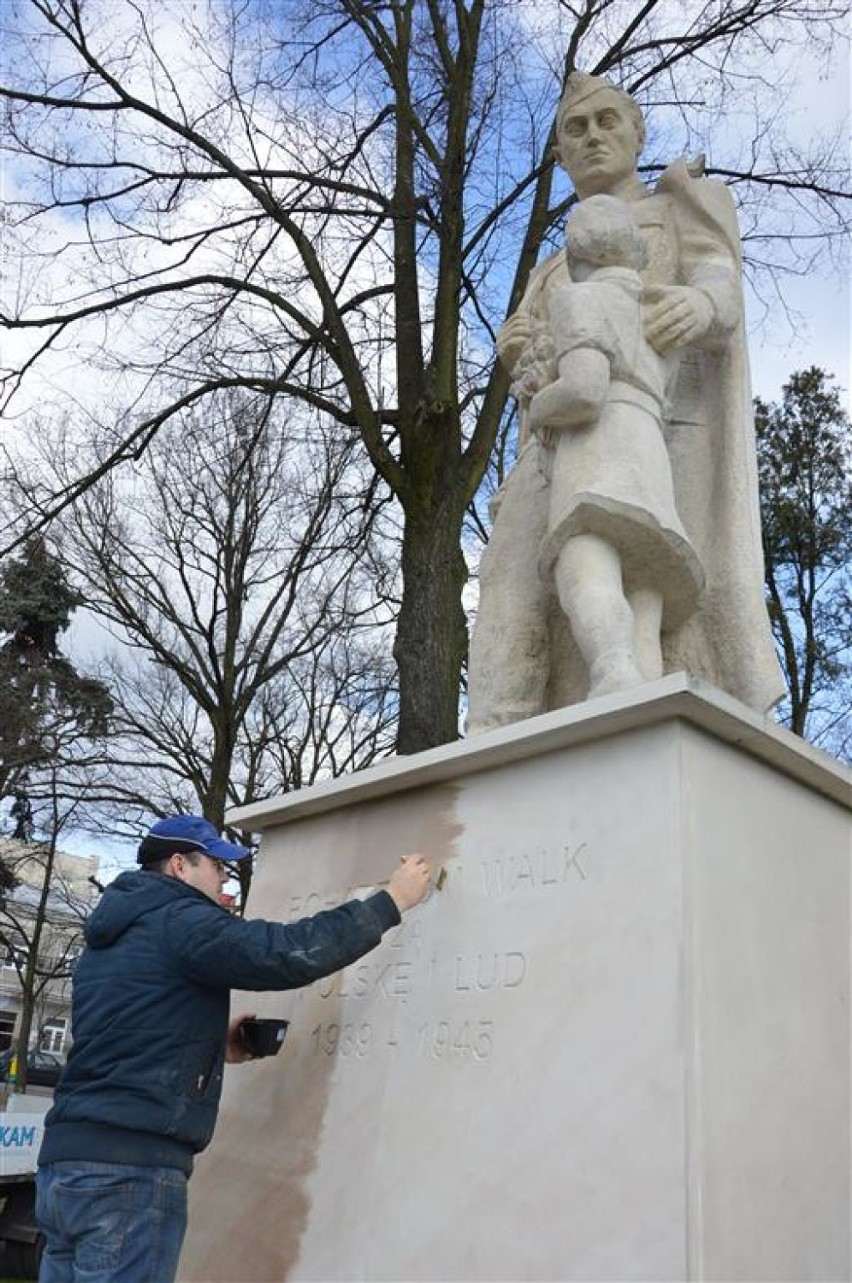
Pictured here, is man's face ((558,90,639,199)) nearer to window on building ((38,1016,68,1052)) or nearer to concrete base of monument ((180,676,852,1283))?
concrete base of monument ((180,676,852,1283))

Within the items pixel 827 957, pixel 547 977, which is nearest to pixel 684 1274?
pixel 547 977

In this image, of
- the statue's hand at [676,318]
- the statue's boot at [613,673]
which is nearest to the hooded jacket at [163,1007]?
the statue's boot at [613,673]

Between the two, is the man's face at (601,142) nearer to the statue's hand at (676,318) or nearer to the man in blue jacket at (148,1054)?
the statue's hand at (676,318)

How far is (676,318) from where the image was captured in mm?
3762

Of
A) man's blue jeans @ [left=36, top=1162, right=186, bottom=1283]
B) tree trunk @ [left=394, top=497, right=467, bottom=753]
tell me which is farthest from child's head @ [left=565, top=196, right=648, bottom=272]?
tree trunk @ [left=394, top=497, right=467, bottom=753]

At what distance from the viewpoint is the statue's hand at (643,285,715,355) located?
3762 millimetres

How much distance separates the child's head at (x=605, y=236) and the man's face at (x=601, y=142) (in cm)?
54

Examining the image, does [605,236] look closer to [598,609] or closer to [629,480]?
[629,480]

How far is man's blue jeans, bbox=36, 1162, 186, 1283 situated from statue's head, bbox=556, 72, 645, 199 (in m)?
3.55

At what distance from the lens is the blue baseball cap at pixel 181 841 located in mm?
2984

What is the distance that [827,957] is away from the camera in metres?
2.85

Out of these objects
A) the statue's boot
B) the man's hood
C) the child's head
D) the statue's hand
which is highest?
the child's head

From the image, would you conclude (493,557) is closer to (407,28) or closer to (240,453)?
(407,28)

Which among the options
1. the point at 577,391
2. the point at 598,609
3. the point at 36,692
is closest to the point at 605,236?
the point at 577,391
